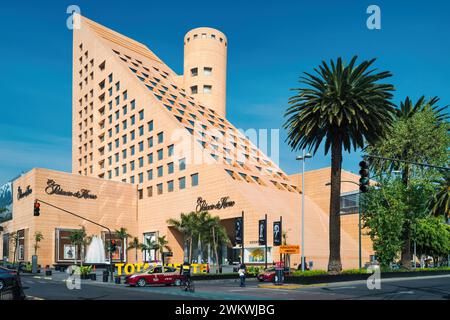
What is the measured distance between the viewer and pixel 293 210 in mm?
78500

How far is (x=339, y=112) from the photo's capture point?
131 feet

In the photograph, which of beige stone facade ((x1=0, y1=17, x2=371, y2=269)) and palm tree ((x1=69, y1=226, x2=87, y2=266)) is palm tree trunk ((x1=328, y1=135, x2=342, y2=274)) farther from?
palm tree ((x1=69, y1=226, x2=87, y2=266))

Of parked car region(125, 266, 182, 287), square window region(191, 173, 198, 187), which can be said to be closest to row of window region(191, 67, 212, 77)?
square window region(191, 173, 198, 187)

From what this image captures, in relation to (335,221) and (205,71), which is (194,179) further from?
(335,221)

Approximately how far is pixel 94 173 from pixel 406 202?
7723 centimetres

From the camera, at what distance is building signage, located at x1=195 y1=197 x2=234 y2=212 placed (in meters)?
75.9

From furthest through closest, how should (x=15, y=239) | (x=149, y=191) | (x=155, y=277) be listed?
(x=149, y=191) → (x=15, y=239) → (x=155, y=277)

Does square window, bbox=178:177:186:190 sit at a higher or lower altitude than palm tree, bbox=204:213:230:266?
higher

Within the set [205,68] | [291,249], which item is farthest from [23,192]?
[291,249]

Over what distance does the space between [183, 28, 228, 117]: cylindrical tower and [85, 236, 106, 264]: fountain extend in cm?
4191

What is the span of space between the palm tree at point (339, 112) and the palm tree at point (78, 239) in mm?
51640

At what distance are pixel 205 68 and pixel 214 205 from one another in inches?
1869

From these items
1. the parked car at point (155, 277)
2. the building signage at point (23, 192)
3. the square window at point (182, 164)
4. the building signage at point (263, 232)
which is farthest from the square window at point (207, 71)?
the parked car at point (155, 277)

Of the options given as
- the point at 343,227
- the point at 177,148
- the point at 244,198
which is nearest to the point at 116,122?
the point at 177,148
